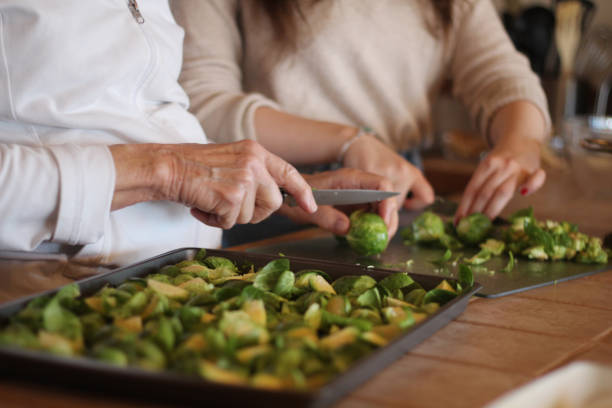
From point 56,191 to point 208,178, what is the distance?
249mm

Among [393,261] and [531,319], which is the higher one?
[531,319]

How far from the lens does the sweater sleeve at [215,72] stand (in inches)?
65.2

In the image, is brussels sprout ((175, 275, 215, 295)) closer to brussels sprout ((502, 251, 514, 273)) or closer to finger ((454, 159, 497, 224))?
brussels sprout ((502, 251, 514, 273))

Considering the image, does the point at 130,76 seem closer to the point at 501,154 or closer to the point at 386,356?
the point at 386,356

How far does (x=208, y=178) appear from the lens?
1082 millimetres

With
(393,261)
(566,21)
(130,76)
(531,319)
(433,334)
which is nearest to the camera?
(433,334)

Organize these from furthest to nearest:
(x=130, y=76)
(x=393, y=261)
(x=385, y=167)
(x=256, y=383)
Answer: (x=385, y=167)
(x=393, y=261)
(x=130, y=76)
(x=256, y=383)

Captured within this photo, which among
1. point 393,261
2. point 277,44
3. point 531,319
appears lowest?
point 393,261

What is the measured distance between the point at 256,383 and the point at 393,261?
79 centimetres

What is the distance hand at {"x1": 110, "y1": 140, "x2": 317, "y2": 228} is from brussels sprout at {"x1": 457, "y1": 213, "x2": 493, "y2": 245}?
0.45m

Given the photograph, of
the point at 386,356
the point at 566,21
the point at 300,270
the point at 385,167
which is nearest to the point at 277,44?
the point at 385,167

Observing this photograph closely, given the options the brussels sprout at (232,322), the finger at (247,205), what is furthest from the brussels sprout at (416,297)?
the finger at (247,205)

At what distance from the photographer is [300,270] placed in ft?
3.18

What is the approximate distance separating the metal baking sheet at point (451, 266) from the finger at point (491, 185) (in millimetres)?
221
